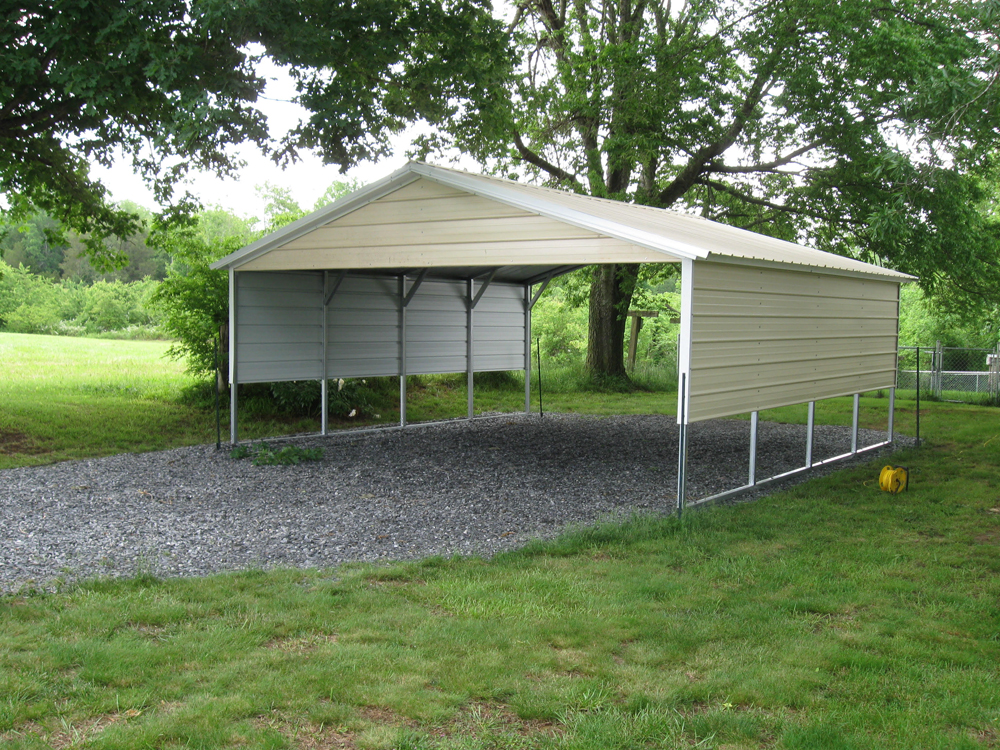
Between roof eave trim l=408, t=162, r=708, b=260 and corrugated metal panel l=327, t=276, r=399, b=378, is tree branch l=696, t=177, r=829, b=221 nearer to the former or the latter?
corrugated metal panel l=327, t=276, r=399, b=378

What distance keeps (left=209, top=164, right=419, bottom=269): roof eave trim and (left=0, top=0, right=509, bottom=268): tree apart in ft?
4.86

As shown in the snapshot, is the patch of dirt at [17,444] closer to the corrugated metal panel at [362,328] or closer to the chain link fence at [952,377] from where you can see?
the corrugated metal panel at [362,328]

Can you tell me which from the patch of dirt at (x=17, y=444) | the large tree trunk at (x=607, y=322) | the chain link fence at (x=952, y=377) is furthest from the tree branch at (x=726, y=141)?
the patch of dirt at (x=17, y=444)

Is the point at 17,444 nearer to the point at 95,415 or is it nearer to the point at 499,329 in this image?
the point at 95,415

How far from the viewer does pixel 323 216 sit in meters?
9.55

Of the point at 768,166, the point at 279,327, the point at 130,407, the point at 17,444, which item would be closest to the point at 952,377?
the point at 768,166

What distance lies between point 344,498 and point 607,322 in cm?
1211

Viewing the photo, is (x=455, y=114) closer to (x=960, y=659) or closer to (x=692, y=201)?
(x=692, y=201)

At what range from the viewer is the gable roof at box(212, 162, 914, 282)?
7371mm

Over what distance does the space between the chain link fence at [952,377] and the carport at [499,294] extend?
5.99m

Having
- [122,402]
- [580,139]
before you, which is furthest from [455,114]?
[122,402]

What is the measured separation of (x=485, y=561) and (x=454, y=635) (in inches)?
62.4

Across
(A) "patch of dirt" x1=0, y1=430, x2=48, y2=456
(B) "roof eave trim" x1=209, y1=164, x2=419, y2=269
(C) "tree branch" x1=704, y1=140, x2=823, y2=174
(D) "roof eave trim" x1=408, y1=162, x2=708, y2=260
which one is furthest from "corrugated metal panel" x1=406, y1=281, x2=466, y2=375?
(C) "tree branch" x1=704, y1=140, x2=823, y2=174

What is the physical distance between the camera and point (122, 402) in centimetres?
1383
